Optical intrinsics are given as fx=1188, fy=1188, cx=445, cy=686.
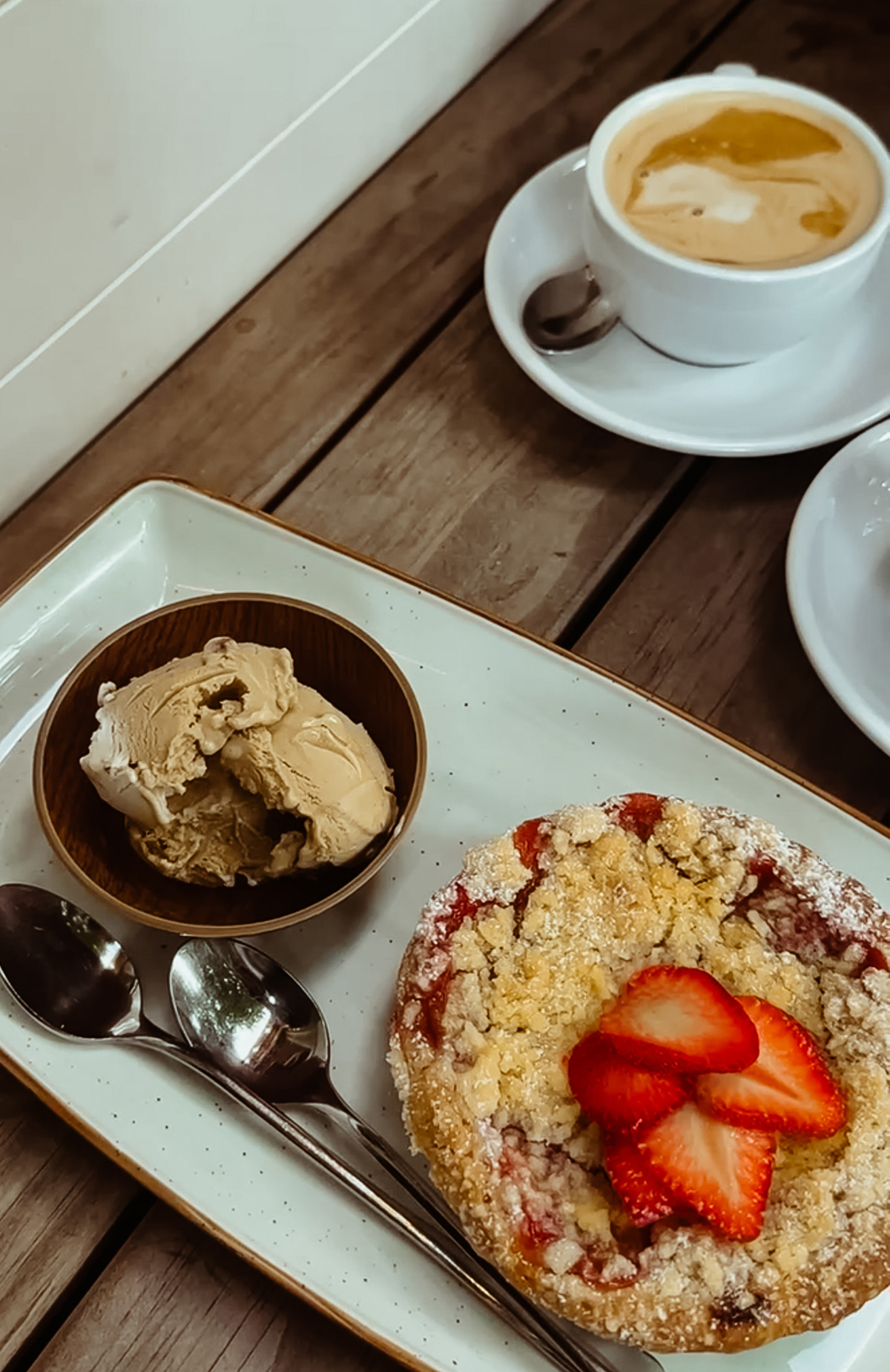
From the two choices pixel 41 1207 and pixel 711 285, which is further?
pixel 711 285

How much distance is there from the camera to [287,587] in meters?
1.14

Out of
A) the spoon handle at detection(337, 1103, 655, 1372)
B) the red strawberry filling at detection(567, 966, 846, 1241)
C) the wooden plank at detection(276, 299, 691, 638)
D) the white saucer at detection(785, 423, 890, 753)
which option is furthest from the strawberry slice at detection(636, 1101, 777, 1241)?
the wooden plank at detection(276, 299, 691, 638)

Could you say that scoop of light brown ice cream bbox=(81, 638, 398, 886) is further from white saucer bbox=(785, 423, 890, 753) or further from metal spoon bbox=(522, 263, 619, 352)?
metal spoon bbox=(522, 263, 619, 352)

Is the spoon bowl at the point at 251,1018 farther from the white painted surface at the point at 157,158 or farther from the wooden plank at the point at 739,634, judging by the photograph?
the white painted surface at the point at 157,158

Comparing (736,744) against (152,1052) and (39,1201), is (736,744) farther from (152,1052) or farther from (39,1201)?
(39,1201)

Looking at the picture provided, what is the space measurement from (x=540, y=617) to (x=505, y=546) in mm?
93

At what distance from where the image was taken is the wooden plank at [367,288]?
130 cm

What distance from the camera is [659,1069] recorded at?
31.5 inches

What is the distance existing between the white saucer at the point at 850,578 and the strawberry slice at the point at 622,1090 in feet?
1.22

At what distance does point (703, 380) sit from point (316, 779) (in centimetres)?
67

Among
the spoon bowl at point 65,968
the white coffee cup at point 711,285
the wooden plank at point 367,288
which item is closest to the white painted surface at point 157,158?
the wooden plank at point 367,288

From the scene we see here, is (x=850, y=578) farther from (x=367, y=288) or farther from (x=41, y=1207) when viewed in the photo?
(x=41, y=1207)

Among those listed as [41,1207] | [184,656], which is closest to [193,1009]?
[41,1207]

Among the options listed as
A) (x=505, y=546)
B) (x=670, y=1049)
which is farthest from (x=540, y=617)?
(x=670, y=1049)
